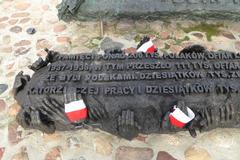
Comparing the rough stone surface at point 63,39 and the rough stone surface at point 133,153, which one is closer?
the rough stone surface at point 133,153

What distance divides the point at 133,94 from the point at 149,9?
148cm

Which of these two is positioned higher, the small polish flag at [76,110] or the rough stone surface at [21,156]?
the small polish flag at [76,110]

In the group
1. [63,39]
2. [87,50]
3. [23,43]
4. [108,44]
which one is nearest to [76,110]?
[87,50]

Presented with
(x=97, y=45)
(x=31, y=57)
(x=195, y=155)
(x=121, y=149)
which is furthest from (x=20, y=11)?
(x=195, y=155)

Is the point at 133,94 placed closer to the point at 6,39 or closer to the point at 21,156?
the point at 21,156

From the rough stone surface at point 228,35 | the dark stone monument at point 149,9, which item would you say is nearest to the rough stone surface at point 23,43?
the dark stone monument at point 149,9

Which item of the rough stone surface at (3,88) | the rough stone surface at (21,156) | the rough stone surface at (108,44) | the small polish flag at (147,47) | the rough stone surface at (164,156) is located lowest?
the rough stone surface at (21,156)

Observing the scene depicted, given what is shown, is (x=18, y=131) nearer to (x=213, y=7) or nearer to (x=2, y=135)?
(x=2, y=135)

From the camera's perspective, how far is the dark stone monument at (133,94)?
9.57ft

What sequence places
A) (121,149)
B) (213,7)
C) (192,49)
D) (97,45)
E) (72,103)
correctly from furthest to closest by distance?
(97,45) < (213,7) < (192,49) < (121,149) < (72,103)

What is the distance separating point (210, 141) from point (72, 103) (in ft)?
4.55

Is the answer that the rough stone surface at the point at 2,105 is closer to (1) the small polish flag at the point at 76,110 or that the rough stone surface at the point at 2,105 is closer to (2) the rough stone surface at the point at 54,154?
(2) the rough stone surface at the point at 54,154

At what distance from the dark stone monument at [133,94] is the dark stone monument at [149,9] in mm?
973

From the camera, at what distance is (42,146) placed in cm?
316
